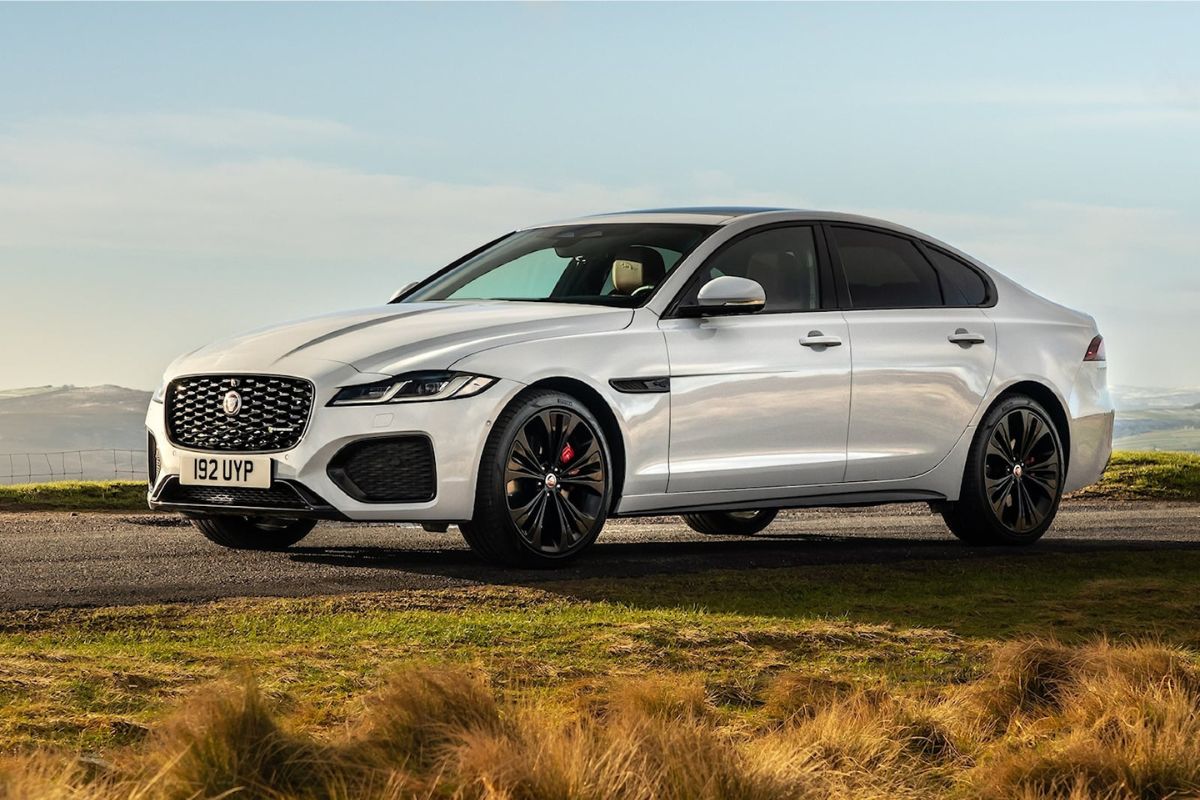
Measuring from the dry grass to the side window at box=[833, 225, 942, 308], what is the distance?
188 inches

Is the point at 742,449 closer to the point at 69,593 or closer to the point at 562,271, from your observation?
the point at 562,271

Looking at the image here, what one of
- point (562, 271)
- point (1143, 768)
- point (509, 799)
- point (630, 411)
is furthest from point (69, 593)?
point (1143, 768)

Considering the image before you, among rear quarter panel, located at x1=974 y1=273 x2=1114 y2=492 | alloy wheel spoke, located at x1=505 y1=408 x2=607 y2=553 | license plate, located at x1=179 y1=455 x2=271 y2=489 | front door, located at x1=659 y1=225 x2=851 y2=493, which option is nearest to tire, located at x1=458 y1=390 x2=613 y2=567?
alloy wheel spoke, located at x1=505 y1=408 x2=607 y2=553

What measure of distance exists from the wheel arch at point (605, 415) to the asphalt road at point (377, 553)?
49cm

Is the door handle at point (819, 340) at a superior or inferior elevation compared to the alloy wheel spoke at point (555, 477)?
superior

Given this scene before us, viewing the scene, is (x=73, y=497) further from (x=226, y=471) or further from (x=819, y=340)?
(x=819, y=340)

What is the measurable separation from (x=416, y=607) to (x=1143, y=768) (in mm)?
3615

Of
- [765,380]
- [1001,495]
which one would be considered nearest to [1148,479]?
[1001,495]

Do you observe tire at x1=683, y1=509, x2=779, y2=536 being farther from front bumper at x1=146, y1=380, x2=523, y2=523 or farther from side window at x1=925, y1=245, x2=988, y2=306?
front bumper at x1=146, y1=380, x2=523, y2=523

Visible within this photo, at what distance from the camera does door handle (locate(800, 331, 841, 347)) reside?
29.9 feet

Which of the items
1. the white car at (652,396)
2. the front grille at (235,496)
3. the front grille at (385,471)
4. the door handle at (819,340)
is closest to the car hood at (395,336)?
the white car at (652,396)

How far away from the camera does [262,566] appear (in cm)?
852

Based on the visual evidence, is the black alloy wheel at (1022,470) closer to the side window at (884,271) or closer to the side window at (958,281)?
the side window at (958,281)

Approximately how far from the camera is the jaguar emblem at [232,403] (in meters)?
8.10
